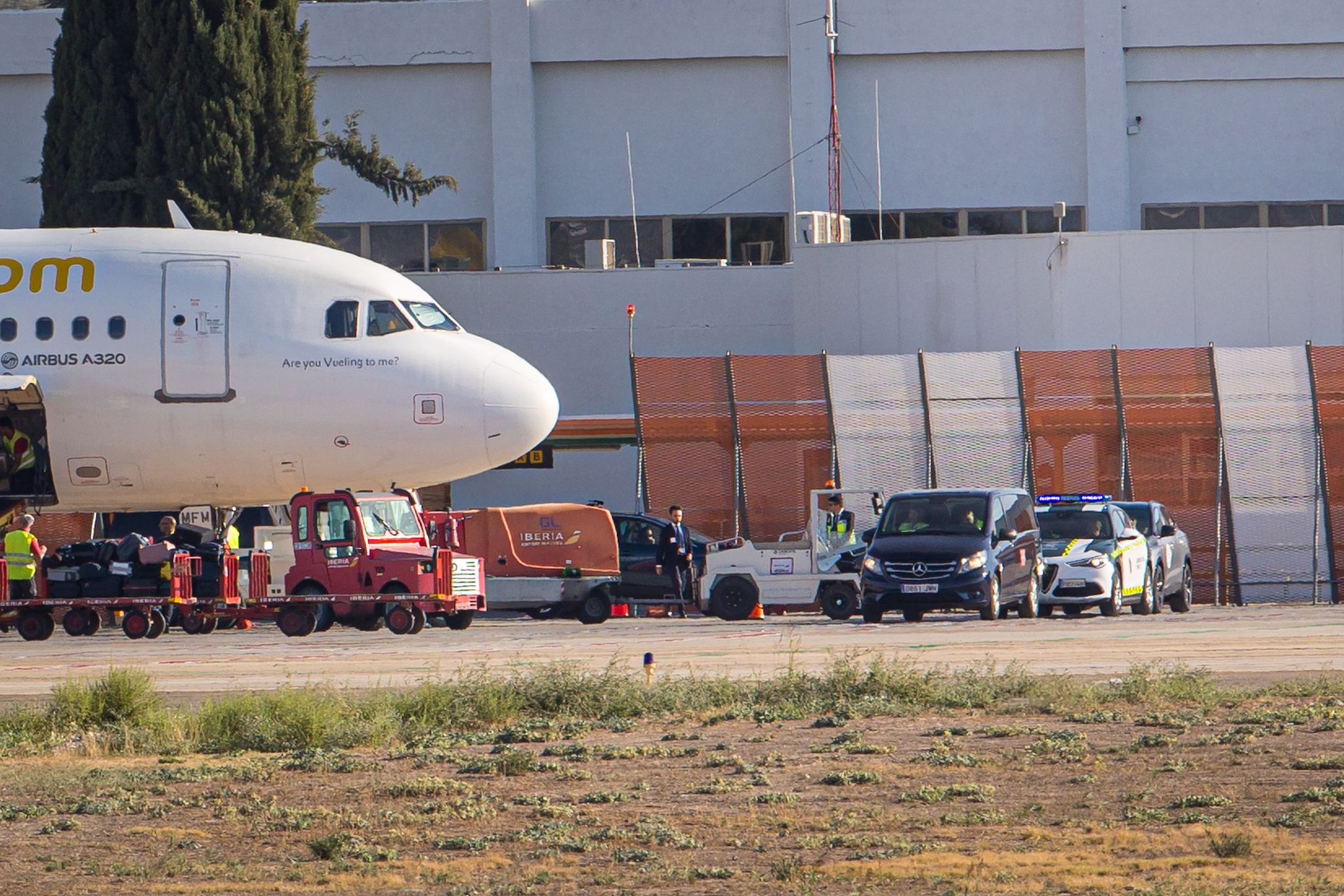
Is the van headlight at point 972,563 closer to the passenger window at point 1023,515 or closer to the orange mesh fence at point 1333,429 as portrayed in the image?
the passenger window at point 1023,515

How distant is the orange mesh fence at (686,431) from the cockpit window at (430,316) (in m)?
10.8

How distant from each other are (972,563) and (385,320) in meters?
8.52

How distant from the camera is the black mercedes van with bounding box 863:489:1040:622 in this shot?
2581 cm

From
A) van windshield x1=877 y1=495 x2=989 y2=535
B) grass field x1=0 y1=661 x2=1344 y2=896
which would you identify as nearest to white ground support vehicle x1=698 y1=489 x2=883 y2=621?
van windshield x1=877 y1=495 x2=989 y2=535

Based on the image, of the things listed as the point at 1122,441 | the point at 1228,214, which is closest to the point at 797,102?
the point at 1228,214

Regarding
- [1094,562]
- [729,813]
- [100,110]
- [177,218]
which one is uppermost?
[100,110]

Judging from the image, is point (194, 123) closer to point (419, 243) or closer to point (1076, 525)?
point (419, 243)

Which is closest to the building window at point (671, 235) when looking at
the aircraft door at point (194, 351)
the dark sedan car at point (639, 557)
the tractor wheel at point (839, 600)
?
the dark sedan car at point (639, 557)

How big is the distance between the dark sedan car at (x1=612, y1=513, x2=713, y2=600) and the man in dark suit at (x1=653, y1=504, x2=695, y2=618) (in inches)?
4.4

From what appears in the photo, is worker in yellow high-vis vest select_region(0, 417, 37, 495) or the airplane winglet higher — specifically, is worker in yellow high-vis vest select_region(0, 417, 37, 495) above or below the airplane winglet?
below

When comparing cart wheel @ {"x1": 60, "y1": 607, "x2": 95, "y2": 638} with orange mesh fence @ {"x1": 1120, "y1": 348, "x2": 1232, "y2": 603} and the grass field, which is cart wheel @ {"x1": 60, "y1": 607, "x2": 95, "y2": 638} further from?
orange mesh fence @ {"x1": 1120, "y1": 348, "x2": 1232, "y2": 603}

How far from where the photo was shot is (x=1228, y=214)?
152ft

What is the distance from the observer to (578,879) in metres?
9.30

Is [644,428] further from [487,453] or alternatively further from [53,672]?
[53,672]
